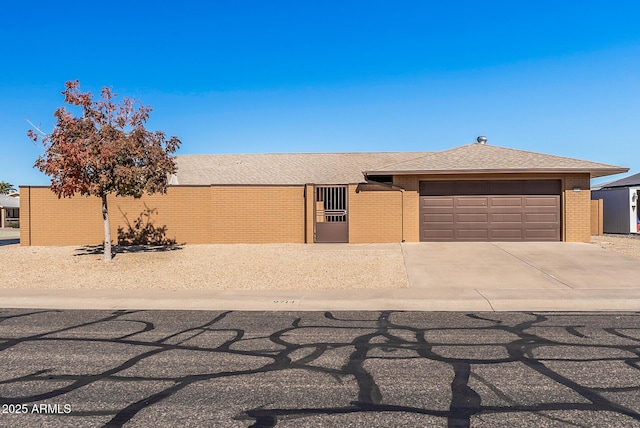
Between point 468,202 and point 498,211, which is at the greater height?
point 468,202

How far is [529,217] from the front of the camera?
2133cm

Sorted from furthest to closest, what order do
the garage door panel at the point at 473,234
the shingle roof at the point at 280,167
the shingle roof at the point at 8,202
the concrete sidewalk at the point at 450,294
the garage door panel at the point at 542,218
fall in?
the shingle roof at the point at 8,202
the shingle roof at the point at 280,167
the garage door panel at the point at 473,234
the garage door panel at the point at 542,218
the concrete sidewalk at the point at 450,294

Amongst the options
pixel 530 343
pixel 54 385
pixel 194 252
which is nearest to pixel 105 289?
pixel 194 252

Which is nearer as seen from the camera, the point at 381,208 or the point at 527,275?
the point at 527,275

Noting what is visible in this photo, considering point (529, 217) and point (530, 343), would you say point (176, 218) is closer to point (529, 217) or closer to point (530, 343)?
point (529, 217)

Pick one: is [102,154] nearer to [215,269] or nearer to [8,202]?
[215,269]

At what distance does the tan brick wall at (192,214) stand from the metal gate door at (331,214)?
743 millimetres

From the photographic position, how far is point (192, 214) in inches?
873

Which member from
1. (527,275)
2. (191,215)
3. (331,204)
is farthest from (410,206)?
(191,215)

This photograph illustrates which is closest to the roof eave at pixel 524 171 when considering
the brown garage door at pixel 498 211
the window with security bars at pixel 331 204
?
the brown garage door at pixel 498 211

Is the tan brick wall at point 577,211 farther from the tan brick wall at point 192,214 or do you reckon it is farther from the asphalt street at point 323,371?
the asphalt street at point 323,371

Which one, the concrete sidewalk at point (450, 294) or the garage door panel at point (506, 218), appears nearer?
the concrete sidewalk at point (450, 294)

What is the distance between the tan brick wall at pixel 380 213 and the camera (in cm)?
2150

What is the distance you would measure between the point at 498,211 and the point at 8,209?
57.2 meters
